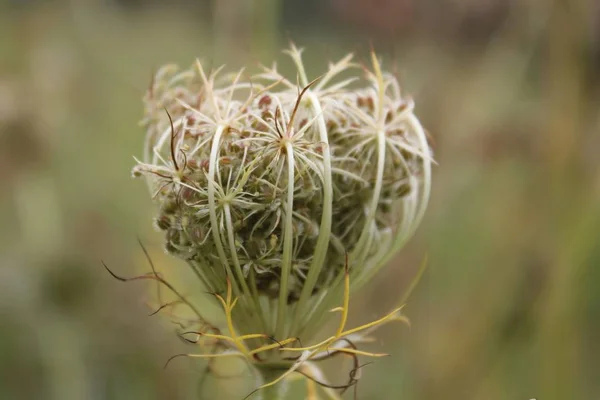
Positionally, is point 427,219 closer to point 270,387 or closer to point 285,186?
point 270,387

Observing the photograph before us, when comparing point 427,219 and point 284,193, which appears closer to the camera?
point 284,193

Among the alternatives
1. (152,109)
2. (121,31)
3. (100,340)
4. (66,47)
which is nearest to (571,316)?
(152,109)

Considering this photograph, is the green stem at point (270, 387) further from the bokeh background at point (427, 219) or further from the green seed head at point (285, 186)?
the bokeh background at point (427, 219)

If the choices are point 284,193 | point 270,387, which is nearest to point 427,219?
point 270,387

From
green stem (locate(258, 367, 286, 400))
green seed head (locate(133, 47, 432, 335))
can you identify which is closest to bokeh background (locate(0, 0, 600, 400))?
green seed head (locate(133, 47, 432, 335))

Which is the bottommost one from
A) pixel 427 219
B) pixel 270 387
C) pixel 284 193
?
pixel 270 387

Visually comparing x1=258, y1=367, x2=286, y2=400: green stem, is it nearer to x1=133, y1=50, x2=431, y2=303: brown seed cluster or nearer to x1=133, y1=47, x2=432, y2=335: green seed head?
x1=133, y1=47, x2=432, y2=335: green seed head

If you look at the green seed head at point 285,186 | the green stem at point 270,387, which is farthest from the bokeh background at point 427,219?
the green stem at point 270,387

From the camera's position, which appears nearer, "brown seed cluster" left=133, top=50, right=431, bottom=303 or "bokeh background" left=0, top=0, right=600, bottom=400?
"brown seed cluster" left=133, top=50, right=431, bottom=303
